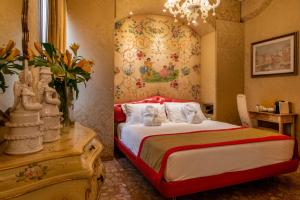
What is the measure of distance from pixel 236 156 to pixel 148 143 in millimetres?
947

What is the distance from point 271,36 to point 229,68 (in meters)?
0.91

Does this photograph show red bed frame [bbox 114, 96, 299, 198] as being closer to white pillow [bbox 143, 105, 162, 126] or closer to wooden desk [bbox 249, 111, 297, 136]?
white pillow [bbox 143, 105, 162, 126]

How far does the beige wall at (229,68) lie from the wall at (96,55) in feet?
7.22

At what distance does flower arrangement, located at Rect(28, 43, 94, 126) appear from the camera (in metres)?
1.23

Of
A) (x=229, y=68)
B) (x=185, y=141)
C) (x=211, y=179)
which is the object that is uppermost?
(x=229, y=68)

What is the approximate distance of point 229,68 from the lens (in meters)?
4.26

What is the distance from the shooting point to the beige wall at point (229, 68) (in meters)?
4.19

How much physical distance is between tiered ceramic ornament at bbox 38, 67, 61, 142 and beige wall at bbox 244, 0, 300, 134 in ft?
12.0

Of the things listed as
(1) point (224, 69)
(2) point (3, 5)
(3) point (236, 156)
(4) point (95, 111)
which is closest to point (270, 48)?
(1) point (224, 69)

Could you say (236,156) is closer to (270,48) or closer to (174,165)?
(174,165)

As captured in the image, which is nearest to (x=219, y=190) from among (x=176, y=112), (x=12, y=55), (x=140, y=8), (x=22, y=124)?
(x=176, y=112)

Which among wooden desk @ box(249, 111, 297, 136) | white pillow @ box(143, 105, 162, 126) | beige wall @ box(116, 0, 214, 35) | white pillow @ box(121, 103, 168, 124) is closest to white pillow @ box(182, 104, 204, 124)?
white pillow @ box(121, 103, 168, 124)

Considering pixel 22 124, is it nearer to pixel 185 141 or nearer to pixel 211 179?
pixel 185 141

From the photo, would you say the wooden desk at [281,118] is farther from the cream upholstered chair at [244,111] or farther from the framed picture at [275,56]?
the framed picture at [275,56]
